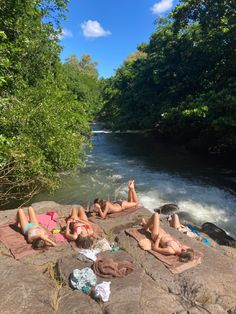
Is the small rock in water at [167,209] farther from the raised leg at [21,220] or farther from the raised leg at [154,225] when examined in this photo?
the raised leg at [21,220]

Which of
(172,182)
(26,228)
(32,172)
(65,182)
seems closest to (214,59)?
(172,182)

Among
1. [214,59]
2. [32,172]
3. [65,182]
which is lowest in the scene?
[65,182]

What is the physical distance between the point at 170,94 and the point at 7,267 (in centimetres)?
2224

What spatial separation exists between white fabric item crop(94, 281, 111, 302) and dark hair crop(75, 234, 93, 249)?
64.8 inches

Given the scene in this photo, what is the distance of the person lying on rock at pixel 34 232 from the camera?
7.24 m

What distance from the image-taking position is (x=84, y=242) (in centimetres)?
732

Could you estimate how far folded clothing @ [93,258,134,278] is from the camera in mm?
6062

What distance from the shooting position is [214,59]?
2158cm

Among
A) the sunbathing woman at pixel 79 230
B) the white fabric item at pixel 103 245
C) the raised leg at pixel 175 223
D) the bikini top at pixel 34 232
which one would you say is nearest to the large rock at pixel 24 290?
the bikini top at pixel 34 232

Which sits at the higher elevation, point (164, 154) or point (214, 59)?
point (214, 59)

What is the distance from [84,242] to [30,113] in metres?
5.02

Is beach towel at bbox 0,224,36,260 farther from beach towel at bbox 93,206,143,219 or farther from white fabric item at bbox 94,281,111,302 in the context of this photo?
beach towel at bbox 93,206,143,219

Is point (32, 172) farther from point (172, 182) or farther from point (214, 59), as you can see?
point (214, 59)

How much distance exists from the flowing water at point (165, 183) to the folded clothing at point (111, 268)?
5.68m
